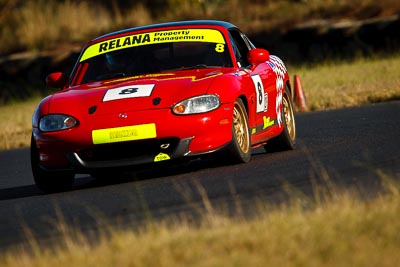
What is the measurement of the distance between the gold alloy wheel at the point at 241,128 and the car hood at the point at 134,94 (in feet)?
1.11

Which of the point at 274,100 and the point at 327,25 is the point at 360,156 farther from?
the point at 327,25

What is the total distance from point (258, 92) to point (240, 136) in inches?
29.3

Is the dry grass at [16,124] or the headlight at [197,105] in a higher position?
the headlight at [197,105]

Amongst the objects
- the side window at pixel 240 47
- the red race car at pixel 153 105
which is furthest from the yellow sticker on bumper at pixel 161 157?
the side window at pixel 240 47

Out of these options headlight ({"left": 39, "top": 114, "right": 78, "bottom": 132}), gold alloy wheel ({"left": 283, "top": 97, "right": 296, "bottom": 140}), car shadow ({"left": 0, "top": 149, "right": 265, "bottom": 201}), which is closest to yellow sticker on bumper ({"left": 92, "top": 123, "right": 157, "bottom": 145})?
headlight ({"left": 39, "top": 114, "right": 78, "bottom": 132})

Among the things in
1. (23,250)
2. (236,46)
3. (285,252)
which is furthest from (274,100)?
(285,252)

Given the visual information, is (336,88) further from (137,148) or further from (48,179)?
(137,148)

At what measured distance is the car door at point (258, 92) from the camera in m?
10.9

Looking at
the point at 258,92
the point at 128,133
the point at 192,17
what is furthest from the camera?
the point at 192,17

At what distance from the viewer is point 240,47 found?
39.7 feet

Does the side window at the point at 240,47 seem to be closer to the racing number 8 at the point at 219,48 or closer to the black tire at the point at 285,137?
the racing number 8 at the point at 219,48

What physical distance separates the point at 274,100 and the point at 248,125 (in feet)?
3.78

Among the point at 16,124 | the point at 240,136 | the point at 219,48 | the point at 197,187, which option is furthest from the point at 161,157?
the point at 16,124

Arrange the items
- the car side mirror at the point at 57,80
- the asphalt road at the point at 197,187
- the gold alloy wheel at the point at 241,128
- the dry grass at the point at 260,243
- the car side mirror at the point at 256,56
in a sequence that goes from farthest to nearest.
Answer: the car side mirror at the point at 57,80
the car side mirror at the point at 256,56
the gold alloy wheel at the point at 241,128
the asphalt road at the point at 197,187
the dry grass at the point at 260,243
